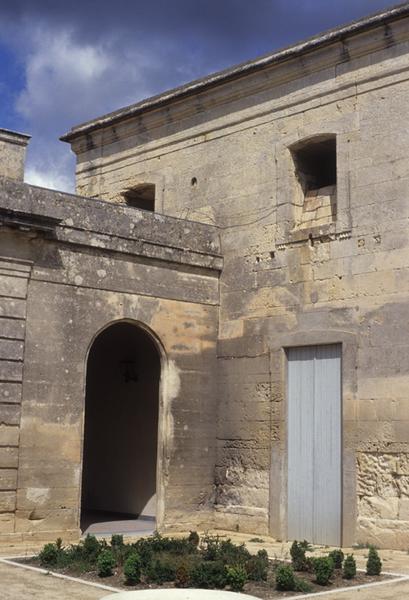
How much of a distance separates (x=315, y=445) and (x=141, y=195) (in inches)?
229

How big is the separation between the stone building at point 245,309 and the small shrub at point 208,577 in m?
3.41

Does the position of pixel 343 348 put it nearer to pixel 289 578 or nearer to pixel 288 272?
pixel 288 272

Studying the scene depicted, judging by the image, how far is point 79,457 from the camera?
10898 millimetres

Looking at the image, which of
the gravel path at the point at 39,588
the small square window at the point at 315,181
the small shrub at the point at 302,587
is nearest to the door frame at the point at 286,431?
the small square window at the point at 315,181

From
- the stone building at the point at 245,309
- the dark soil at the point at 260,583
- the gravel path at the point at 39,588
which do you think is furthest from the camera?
the stone building at the point at 245,309

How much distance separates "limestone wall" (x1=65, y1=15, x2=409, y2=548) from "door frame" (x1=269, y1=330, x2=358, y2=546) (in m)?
0.02

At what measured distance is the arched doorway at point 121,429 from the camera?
13578mm

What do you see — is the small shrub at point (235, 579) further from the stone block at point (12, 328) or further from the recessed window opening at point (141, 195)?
the recessed window opening at point (141, 195)

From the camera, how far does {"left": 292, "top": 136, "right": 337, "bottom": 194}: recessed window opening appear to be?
12.3m

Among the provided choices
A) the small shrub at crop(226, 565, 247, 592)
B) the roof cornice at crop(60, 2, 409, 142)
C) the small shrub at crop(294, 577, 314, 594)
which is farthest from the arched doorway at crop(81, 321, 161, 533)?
the small shrub at crop(294, 577, 314, 594)

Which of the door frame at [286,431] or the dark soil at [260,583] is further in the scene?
the door frame at [286,431]

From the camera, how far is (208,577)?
741 centimetres

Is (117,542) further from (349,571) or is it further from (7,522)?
(349,571)

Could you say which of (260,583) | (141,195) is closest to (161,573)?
(260,583)
